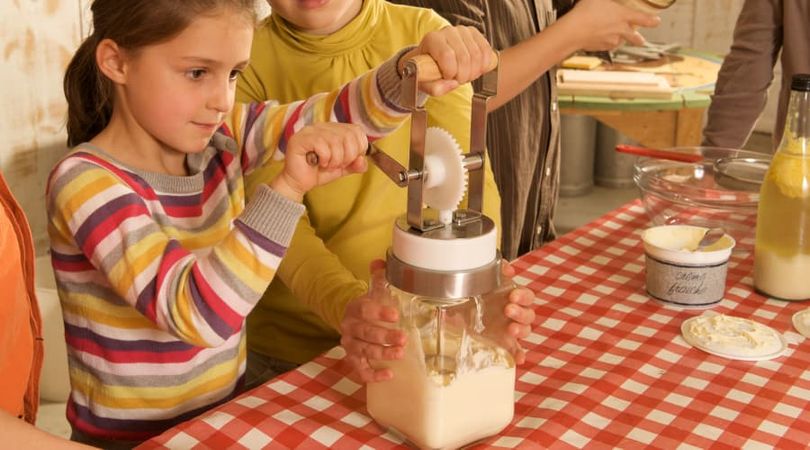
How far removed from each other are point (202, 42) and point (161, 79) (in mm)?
69

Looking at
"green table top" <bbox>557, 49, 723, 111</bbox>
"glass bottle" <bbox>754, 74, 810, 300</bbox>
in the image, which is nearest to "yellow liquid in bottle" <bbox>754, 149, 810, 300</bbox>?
"glass bottle" <bbox>754, 74, 810, 300</bbox>

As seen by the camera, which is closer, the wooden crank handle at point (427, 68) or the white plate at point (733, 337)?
the wooden crank handle at point (427, 68)

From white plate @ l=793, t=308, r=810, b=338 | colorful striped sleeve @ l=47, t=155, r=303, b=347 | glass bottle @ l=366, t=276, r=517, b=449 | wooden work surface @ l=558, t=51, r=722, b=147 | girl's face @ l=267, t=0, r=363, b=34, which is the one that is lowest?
wooden work surface @ l=558, t=51, r=722, b=147

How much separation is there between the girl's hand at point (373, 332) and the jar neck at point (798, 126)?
67 centimetres

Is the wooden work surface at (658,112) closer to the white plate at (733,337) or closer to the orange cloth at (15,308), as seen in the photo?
the white plate at (733,337)

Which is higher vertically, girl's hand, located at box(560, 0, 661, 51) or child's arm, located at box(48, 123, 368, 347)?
girl's hand, located at box(560, 0, 661, 51)

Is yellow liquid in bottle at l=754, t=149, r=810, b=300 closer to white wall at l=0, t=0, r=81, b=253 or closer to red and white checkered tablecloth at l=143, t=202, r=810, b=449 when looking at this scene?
A: red and white checkered tablecloth at l=143, t=202, r=810, b=449

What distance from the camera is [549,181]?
213 cm

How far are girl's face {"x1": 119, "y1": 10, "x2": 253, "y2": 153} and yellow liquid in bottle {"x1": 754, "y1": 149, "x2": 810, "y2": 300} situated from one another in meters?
0.78

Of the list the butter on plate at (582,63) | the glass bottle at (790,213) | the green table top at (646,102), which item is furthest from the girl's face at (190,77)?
the butter on plate at (582,63)

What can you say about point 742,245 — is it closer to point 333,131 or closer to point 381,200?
point 381,200

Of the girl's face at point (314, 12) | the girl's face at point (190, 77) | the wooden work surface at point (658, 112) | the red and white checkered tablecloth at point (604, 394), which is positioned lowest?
the wooden work surface at point (658, 112)

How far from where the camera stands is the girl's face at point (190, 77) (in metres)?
1.10

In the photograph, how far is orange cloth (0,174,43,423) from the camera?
1.00 meters
